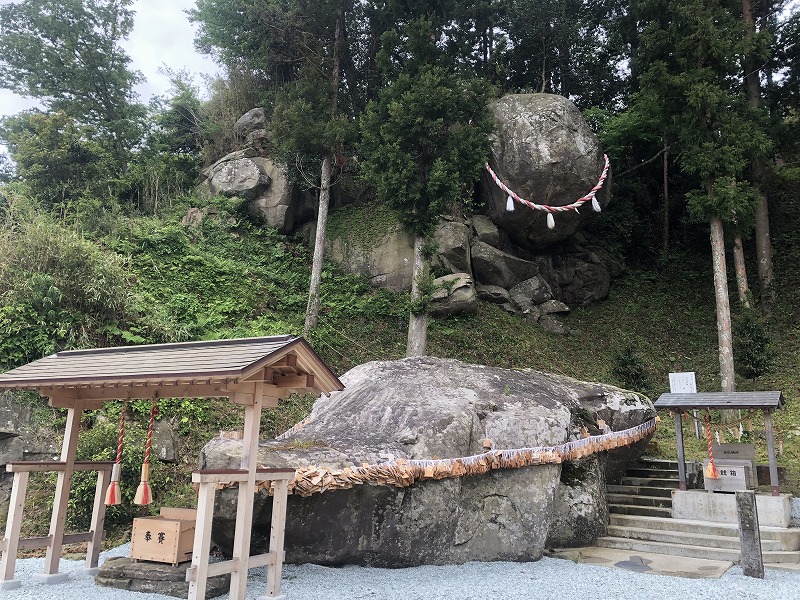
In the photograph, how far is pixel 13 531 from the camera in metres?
5.85

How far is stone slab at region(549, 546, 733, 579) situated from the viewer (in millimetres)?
6637

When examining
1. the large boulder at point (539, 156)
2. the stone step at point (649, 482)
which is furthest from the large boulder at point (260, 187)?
the stone step at point (649, 482)

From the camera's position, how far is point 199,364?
522 centimetres

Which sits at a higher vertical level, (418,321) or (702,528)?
(418,321)

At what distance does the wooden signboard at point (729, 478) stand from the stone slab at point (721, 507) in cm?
19

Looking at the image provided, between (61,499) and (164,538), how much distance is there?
65.8 inches

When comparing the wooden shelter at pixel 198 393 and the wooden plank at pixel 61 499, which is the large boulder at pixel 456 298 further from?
the wooden plank at pixel 61 499

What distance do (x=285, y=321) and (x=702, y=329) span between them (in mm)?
12784

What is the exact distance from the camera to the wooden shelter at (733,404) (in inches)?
321

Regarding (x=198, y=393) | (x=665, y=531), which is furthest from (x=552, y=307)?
(x=198, y=393)

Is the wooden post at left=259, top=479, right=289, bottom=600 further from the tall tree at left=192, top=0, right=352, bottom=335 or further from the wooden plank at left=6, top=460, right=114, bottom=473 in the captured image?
the tall tree at left=192, top=0, right=352, bottom=335

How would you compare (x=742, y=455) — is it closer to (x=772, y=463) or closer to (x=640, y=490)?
(x=772, y=463)

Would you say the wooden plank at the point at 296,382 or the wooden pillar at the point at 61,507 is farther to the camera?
the wooden pillar at the point at 61,507

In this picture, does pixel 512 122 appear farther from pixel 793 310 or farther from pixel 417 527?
pixel 417 527
